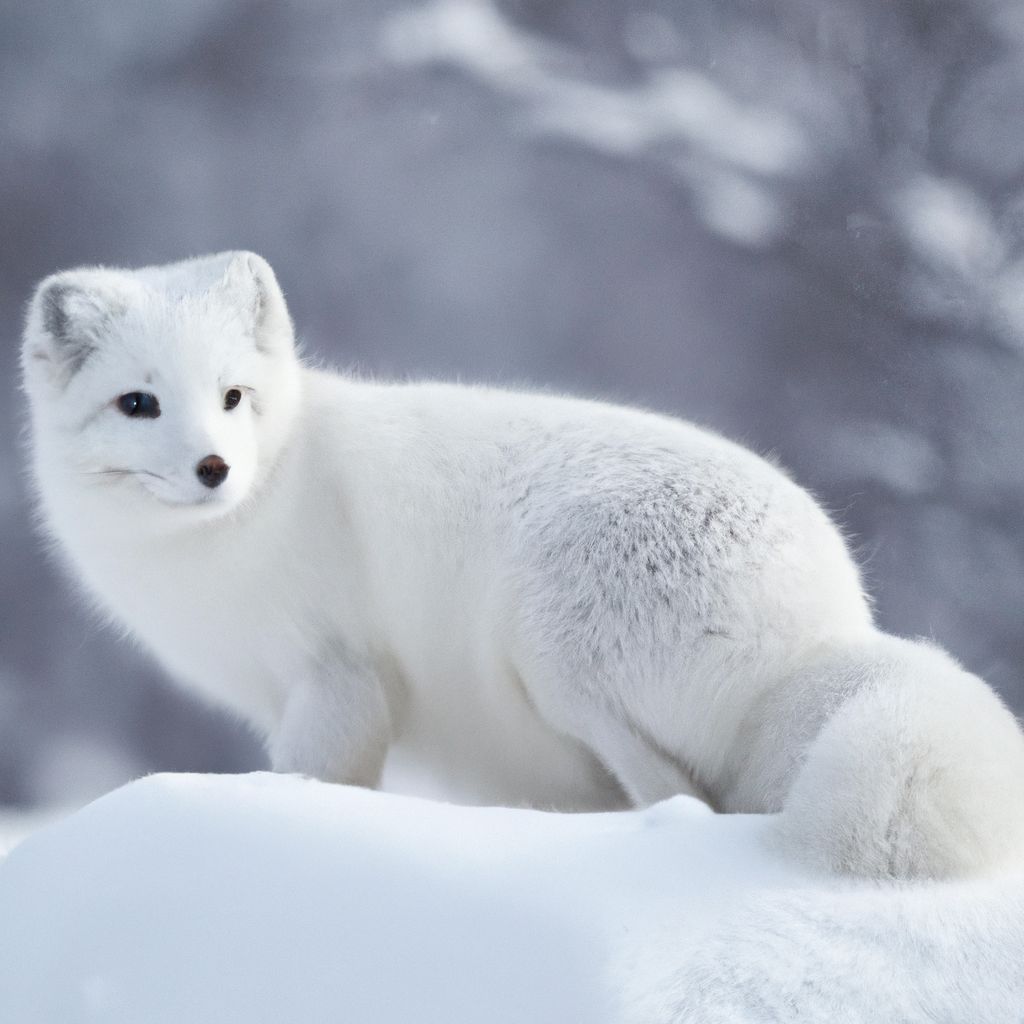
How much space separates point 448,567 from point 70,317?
48 cm

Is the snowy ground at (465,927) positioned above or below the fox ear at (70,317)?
below

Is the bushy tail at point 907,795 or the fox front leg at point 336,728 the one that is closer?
the bushy tail at point 907,795

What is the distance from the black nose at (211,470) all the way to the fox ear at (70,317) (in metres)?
0.21

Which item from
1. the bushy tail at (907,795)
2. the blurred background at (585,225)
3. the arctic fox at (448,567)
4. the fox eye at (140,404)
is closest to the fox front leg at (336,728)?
the arctic fox at (448,567)

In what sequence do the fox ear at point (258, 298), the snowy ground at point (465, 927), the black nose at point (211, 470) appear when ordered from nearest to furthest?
1. the snowy ground at point (465, 927)
2. the black nose at point (211, 470)
3. the fox ear at point (258, 298)

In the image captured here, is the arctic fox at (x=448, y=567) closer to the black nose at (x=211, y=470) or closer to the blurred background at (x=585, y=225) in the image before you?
the black nose at (x=211, y=470)

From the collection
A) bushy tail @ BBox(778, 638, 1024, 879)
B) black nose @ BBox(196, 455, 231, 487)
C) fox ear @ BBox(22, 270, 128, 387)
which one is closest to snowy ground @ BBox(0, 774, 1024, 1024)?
bushy tail @ BBox(778, 638, 1024, 879)

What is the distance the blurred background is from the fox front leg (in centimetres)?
86

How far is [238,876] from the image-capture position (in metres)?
1.00

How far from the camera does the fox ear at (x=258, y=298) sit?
1408mm

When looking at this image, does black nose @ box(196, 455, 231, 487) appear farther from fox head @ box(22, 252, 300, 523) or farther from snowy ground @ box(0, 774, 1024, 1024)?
snowy ground @ box(0, 774, 1024, 1024)

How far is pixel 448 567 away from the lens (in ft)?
4.67

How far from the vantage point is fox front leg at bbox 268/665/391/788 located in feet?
4.40

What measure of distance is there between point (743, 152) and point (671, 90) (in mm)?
181
